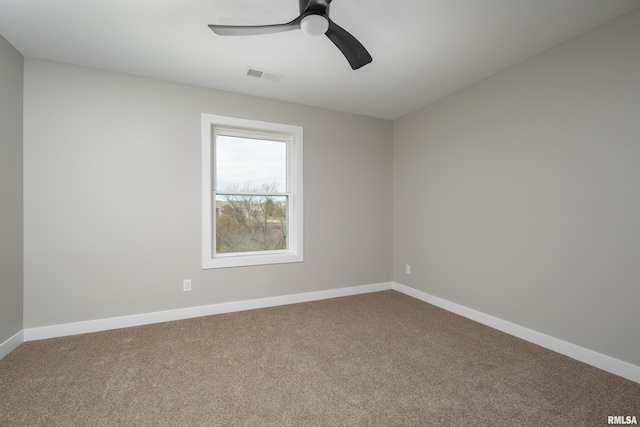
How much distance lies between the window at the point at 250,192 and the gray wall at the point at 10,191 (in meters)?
1.45

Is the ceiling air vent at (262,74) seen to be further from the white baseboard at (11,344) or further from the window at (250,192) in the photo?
the white baseboard at (11,344)

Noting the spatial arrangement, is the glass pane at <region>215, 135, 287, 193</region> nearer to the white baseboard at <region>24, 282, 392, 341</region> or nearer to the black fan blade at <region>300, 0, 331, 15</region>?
the white baseboard at <region>24, 282, 392, 341</region>

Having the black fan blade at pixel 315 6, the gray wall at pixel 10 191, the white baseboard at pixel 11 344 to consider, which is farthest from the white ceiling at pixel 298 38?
the white baseboard at pixel 11 344

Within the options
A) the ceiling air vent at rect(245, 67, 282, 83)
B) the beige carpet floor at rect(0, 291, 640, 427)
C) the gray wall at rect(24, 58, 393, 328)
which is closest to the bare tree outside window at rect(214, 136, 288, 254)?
the gray wall at rect(24, 58, 393, 328)

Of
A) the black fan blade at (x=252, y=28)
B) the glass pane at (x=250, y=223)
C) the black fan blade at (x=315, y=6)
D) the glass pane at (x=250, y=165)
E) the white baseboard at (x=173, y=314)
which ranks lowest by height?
the white baseboard at (x=173, y=314)

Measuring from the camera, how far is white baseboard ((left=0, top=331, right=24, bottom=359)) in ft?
7.12

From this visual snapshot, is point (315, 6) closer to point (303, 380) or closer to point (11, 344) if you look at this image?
point (303, 380)

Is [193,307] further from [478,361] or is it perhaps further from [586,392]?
[586,392]

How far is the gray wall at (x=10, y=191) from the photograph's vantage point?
2.21 m

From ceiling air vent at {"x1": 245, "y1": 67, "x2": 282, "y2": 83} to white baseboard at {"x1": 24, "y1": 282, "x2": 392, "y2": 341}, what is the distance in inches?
95.6

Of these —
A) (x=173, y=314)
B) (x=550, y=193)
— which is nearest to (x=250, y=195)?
(x=173, y=314)

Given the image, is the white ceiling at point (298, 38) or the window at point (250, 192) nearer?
the white ceiling at point (298, 38)

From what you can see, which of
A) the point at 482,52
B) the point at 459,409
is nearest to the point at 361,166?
the point at 482,52

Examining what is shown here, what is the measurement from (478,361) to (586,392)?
0.59 m
